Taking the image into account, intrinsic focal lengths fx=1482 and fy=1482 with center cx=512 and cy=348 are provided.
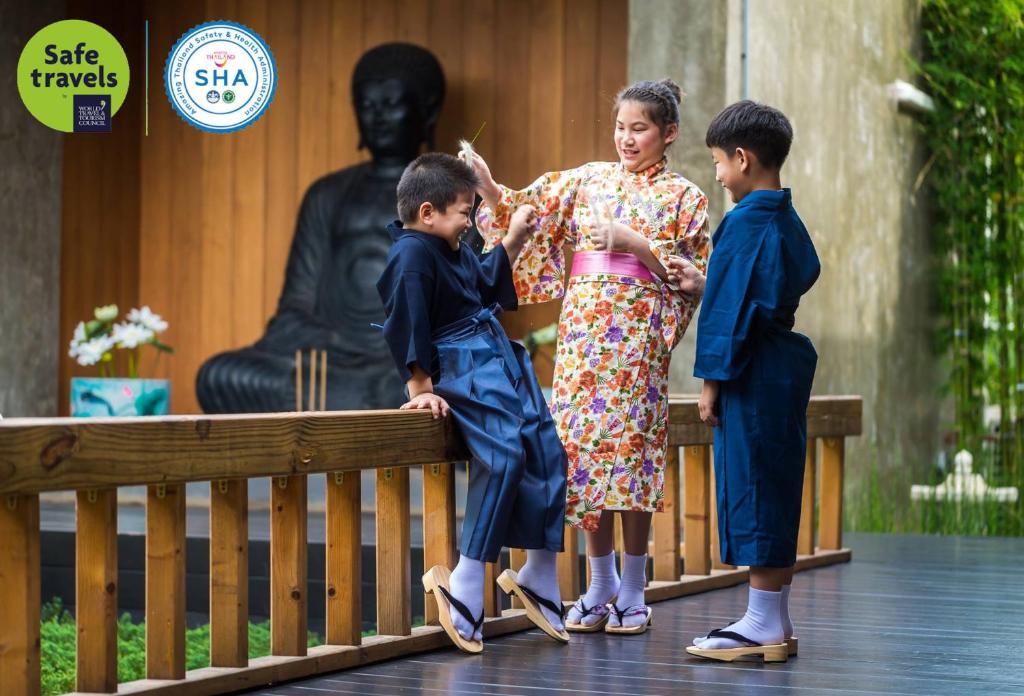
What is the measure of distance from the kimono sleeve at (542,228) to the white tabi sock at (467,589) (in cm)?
63

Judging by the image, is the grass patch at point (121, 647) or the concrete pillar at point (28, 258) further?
the concrete pillar at point (28, 258)

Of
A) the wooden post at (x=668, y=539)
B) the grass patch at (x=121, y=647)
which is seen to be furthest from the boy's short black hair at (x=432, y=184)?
the grass patch at (x=121, y=647)

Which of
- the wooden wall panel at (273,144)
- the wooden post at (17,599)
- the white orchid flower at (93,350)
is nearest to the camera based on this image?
the wooden post at (17,599)

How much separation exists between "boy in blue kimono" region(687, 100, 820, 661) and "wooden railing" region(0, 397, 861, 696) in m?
0.52

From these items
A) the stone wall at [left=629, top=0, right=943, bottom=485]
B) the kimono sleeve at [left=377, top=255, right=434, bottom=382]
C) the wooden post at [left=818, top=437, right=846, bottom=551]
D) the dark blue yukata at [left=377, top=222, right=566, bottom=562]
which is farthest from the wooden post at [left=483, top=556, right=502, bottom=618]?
the stone wall at [left=629, top=0, right=943, bottom=485]

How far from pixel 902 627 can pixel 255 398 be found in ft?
12.6

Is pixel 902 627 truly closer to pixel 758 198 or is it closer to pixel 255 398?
pixel 758 198

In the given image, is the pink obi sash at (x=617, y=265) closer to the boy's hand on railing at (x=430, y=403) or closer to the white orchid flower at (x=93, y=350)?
the boy's hand on railing at (x=430, y=403)

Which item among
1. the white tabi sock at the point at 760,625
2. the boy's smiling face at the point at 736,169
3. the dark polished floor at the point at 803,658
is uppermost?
the boy's smiling face at the point at 736,169

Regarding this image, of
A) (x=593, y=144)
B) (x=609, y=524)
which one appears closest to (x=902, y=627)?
(x=609, y=524)

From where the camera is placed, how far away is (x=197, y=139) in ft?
24.1

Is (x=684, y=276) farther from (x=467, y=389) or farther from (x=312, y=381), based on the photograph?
(x=312, y=381)

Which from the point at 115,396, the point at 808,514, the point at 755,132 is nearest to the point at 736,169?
the point at 755,132

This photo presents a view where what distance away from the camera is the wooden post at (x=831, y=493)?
4.40 metres
